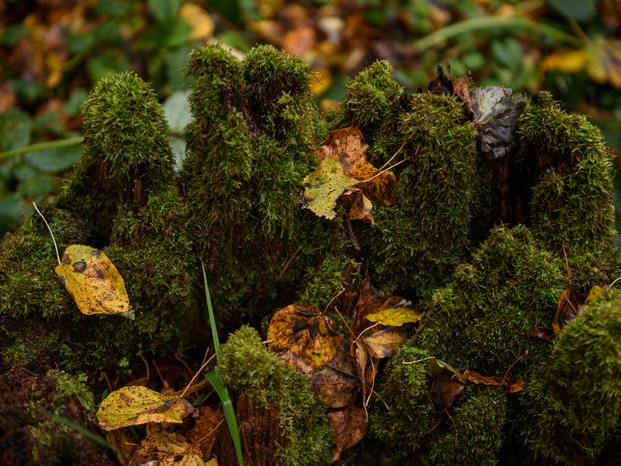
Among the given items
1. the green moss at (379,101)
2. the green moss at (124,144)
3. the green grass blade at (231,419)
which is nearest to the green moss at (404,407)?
the green grass blade at (231,419)

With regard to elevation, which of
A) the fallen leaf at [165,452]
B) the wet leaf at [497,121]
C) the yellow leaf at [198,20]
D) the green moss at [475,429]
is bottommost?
the fallen leaf at [165,452]

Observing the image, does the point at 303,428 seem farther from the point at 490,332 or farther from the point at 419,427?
the point at 490,332

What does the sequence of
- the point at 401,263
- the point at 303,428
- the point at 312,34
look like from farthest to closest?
the point at 312,34 → the point at 401,263 → the point at 303,428

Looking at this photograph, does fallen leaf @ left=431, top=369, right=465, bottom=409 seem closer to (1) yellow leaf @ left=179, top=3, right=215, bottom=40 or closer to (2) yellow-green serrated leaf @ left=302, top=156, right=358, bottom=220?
(2) yellow-green serrated leaf @ left=302, top=156, right=358, bottom=220

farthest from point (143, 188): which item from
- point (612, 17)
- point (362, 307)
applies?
point (612, 17)

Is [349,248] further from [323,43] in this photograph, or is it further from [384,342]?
[323,43]

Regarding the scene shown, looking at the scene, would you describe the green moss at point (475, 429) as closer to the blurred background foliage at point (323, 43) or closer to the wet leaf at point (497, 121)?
the wet leaf at point (497, 121)
